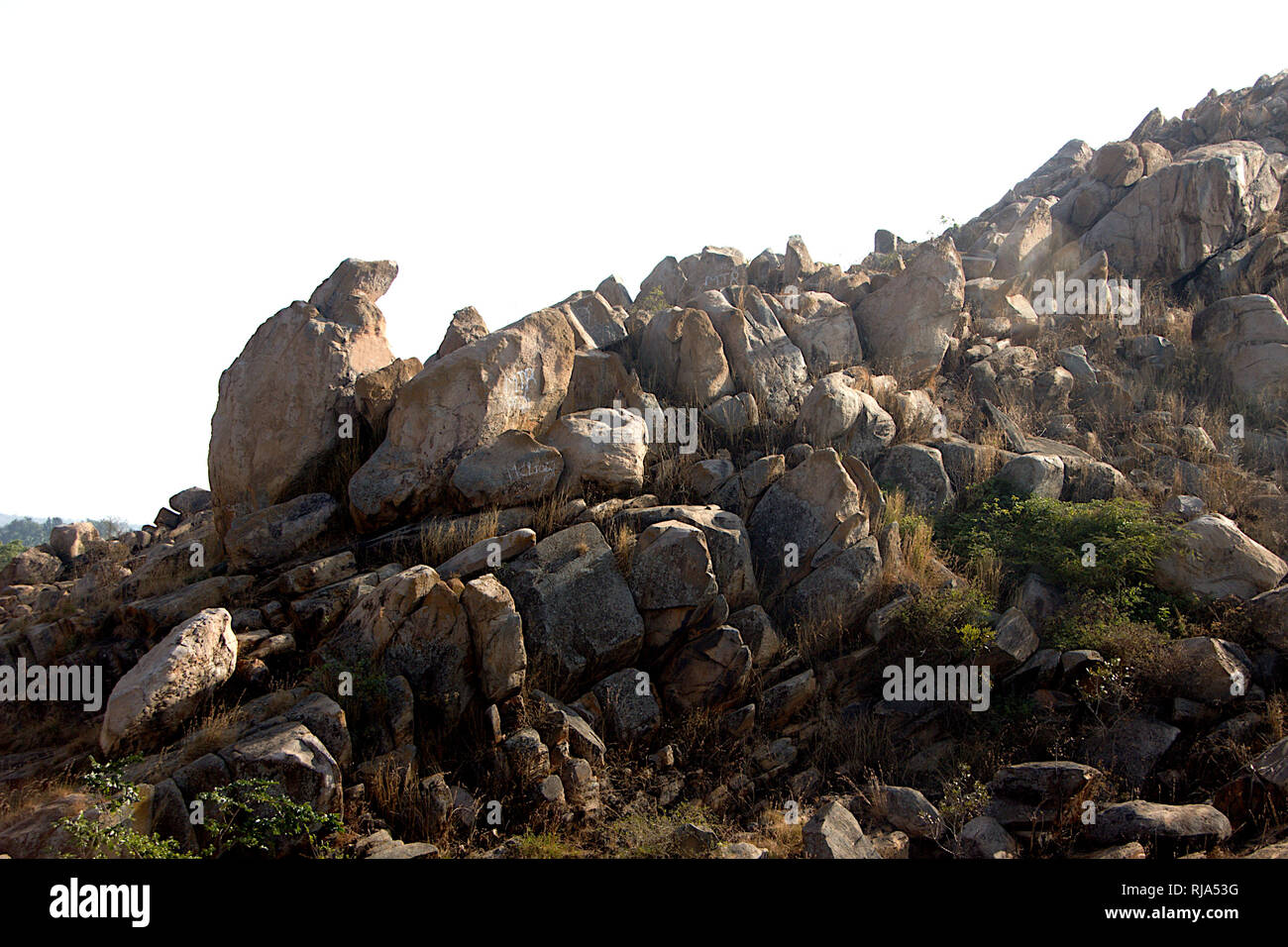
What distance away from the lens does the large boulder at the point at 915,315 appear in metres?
13.6

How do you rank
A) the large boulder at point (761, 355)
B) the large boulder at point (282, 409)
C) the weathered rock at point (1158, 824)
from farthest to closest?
the large boulder at point (761, 355)
the large boulder at point (282, 409)
the weathered rock at point (1158, 824)

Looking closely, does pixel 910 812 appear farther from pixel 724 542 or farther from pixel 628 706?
pixel 724 542

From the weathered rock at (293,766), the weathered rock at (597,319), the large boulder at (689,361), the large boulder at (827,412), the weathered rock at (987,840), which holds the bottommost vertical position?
the weathered rock at (987,840)

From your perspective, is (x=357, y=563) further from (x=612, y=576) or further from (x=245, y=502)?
→ (x=612, y=576)

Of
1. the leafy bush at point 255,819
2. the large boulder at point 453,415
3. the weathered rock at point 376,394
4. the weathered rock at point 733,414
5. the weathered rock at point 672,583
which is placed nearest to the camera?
the leafy bush at point 255,819

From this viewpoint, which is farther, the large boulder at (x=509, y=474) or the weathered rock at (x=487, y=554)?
the large boulder at (x=509, y=474)

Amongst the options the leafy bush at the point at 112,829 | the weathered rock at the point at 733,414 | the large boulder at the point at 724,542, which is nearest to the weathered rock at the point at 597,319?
the weathered rock at the point at 733,414

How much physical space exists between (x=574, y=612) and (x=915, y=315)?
893 cm

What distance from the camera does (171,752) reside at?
21.5 feet

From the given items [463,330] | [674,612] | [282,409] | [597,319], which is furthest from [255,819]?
Answer: [597,319]

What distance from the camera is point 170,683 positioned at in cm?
682

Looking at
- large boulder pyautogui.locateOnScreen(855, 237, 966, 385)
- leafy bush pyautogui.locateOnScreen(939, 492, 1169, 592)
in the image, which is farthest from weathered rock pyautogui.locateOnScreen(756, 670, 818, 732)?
large boulder pyautogui.locateOnScreen(855, 237, 966, 385)

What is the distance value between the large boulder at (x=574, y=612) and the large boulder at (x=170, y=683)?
9.00 ft

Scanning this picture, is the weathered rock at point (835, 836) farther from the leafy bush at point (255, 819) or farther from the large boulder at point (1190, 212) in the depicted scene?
the large boulder at point (1190, 212)
